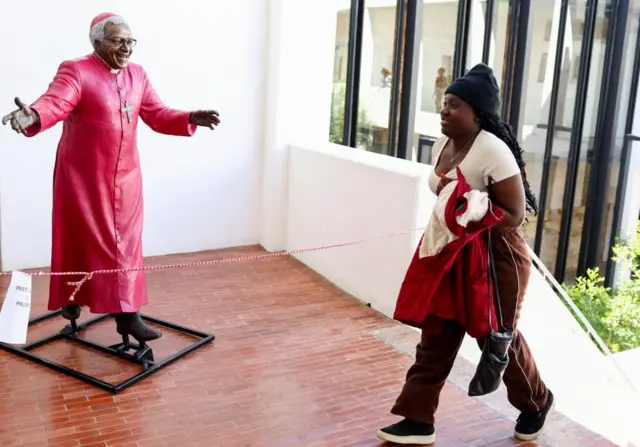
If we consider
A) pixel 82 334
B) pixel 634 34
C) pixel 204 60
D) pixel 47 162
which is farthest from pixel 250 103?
pixel 634 34

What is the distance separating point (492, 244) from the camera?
280cm

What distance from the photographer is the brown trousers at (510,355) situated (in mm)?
2801

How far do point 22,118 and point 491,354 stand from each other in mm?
2134

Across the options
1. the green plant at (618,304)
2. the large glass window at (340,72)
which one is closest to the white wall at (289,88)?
the large glass window at (340,72)

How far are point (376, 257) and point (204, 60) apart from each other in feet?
7.01

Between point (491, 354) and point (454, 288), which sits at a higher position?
point (454, 288)

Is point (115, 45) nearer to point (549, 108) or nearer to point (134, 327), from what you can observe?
point (134, 327)

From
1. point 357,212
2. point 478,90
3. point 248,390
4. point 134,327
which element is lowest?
point 248,390

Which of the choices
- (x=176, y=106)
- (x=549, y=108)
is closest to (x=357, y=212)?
(x=176, y=106)

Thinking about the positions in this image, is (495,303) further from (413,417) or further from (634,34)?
(634,34)

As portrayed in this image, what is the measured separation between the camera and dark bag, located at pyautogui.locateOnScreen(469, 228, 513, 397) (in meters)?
2.77

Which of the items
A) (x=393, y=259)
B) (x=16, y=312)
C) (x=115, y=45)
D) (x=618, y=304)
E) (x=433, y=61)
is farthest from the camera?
(x=618, y=304)

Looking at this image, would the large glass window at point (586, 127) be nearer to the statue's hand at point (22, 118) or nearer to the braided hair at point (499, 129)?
the braided hair at point (499, 129)

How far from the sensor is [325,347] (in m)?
4.04
